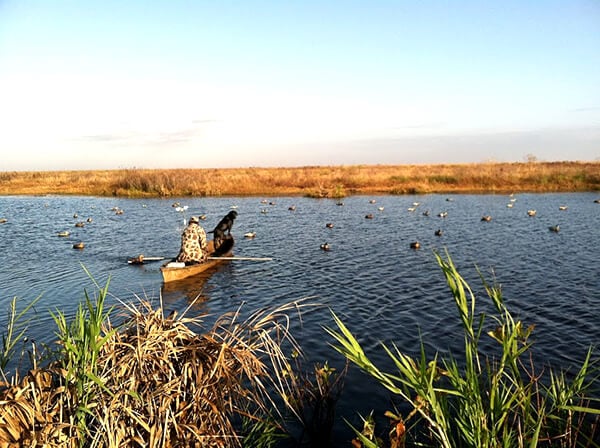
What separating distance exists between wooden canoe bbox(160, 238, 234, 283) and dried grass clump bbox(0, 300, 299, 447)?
9.93 m

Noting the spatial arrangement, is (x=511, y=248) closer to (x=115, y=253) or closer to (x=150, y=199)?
(x=115, y=253)

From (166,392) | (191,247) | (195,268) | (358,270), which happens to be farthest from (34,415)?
(358,270)

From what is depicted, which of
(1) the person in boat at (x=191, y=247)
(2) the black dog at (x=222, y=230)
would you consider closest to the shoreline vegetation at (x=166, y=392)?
(1) the person in boat at (x=191, y=247)

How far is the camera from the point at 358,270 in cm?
1548

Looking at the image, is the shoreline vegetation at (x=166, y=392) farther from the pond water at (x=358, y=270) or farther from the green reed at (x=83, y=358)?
the pond water at (x=358, y=270)

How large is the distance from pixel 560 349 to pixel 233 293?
8.58m

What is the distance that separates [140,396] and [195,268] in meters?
11.5

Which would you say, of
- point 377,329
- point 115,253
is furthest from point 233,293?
point 115,253

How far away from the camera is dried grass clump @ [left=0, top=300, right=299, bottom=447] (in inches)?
149

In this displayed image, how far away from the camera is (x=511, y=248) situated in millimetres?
18625

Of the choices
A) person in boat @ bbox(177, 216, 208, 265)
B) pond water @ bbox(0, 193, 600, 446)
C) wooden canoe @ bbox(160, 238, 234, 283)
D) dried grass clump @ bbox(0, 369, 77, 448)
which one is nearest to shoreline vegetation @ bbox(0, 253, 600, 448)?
dried grass clump @ bbox(0, 369, 77, 448)

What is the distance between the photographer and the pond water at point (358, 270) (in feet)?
31.6

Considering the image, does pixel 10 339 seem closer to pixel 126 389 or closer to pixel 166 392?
pixel 126 389

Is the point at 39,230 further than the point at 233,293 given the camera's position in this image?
Yes
